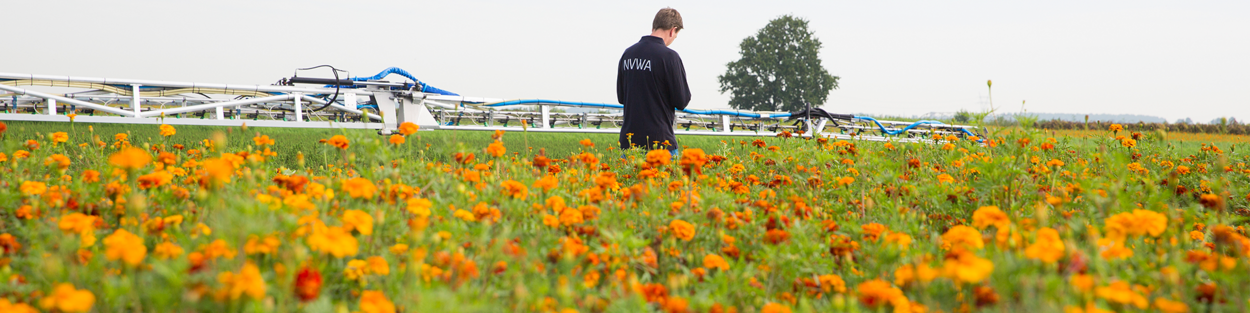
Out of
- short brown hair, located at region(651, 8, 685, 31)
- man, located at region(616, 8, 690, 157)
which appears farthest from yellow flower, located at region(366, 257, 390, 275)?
short brown hair, located at region(651, 8, 685, 31)

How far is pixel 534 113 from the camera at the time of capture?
798cm

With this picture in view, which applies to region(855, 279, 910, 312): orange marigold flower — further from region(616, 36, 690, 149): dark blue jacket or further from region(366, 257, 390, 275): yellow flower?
region(616, 36, 690, 149): dark blue jacket

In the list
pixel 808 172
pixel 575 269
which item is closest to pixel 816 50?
pixel 808 172

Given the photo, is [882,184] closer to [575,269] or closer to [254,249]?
[575,269]

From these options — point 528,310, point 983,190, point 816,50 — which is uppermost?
point 816,50

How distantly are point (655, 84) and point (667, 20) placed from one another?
17.8 inches

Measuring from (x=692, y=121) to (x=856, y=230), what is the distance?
730 cm

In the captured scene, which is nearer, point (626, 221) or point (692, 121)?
point (626, 221)

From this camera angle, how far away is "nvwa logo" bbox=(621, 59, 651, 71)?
4047mm

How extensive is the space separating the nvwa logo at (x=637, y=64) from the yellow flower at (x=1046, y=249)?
2.99 m

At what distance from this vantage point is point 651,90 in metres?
4.14

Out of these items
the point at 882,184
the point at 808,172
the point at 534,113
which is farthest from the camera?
the point at 534,113

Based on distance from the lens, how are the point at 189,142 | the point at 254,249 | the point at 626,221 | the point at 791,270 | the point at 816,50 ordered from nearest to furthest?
the point at 254,249 → the point at 791,270 → the point at 626,221 → the point at 189,142 → the point at 816,50

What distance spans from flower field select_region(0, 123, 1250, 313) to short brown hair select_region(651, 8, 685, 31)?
1733mm
